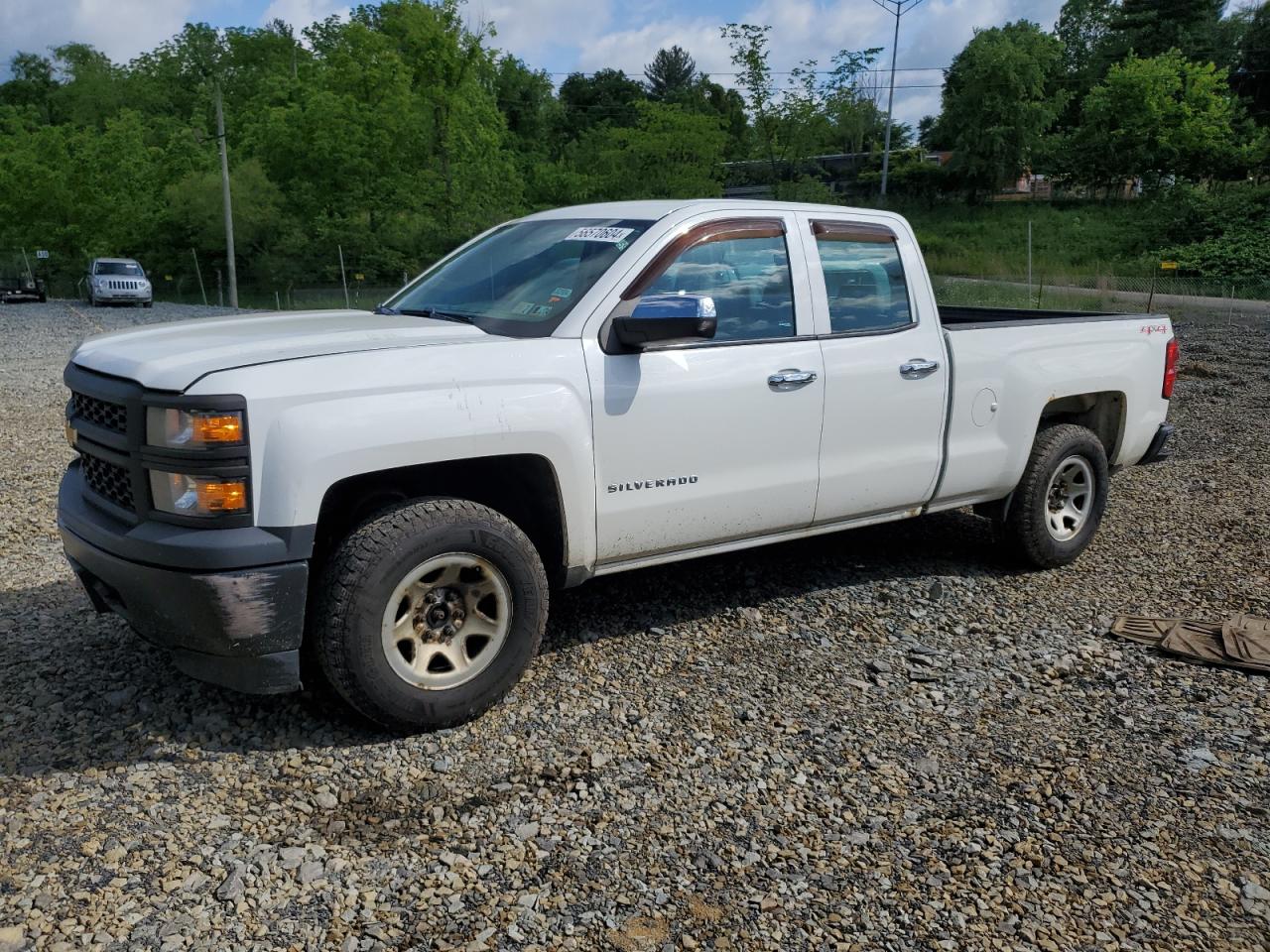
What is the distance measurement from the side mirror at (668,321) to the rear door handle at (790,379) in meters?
0.53

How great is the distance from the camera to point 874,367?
476cm

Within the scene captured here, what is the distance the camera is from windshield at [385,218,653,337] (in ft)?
13.6

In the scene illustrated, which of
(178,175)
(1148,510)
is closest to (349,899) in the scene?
(1148,510)

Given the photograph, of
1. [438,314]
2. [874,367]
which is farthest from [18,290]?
[874,367]

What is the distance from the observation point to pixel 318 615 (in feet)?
11.5

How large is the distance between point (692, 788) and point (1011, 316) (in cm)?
456

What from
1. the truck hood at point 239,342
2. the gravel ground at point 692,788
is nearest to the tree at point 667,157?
the gravel ground at point 692,788

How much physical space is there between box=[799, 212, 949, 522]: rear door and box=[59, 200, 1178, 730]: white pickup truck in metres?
0.01

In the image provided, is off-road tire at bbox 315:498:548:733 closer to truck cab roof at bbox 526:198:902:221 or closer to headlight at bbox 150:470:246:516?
headlight at bbox 150:470:246:516

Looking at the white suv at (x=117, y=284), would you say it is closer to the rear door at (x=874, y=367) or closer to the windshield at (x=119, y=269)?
the windshield at (x=119, y=269)

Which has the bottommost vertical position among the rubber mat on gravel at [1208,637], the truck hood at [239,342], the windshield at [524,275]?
the rubber mat on gravel at [1208,637]

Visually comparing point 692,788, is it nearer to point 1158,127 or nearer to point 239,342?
point 239,342

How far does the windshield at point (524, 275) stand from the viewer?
4.16 m

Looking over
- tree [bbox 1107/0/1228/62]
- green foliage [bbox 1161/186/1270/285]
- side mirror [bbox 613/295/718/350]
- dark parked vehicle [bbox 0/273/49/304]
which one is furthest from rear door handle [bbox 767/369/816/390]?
tree [bbox 1107/0/1228/62]
